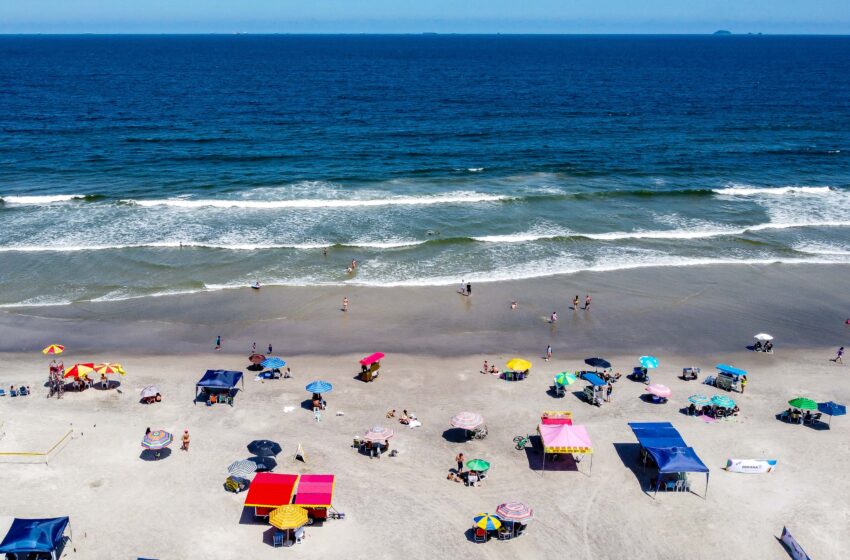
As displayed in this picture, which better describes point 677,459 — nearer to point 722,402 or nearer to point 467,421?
point 722,402

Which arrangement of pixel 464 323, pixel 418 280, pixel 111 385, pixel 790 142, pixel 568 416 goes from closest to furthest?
pixel 568 416 < pixel 111 385 < pixel 464 323 < pixel 418 280 < pixel 790 142

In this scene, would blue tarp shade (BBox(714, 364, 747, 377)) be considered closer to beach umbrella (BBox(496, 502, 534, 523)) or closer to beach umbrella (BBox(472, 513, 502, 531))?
beach umbrella (BBox(496, 502, 534, 523))

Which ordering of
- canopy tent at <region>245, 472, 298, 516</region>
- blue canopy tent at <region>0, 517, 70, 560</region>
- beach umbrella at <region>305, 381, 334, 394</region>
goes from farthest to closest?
beach umbrella at <region>305, 381, 334, 394</region> → canopy tent at <region>245, 472, 298, 516</region> → blue canopy tent at <region>0, 517, 70, 560</region>

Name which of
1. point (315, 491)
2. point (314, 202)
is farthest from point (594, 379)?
point (314, 202)

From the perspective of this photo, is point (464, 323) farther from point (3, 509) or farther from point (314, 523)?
point (3, 509)

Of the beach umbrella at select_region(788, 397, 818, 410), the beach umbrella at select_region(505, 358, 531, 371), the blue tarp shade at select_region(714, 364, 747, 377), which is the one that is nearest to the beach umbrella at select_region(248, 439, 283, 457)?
the beach umbrella at select_region(505, 358, 531, 371)

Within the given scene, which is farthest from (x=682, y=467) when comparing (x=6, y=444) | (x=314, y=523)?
(x=6, y=444)

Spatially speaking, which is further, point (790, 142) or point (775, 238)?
point (790, 142)

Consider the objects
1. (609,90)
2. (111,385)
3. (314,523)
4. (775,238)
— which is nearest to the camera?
(314,523)
